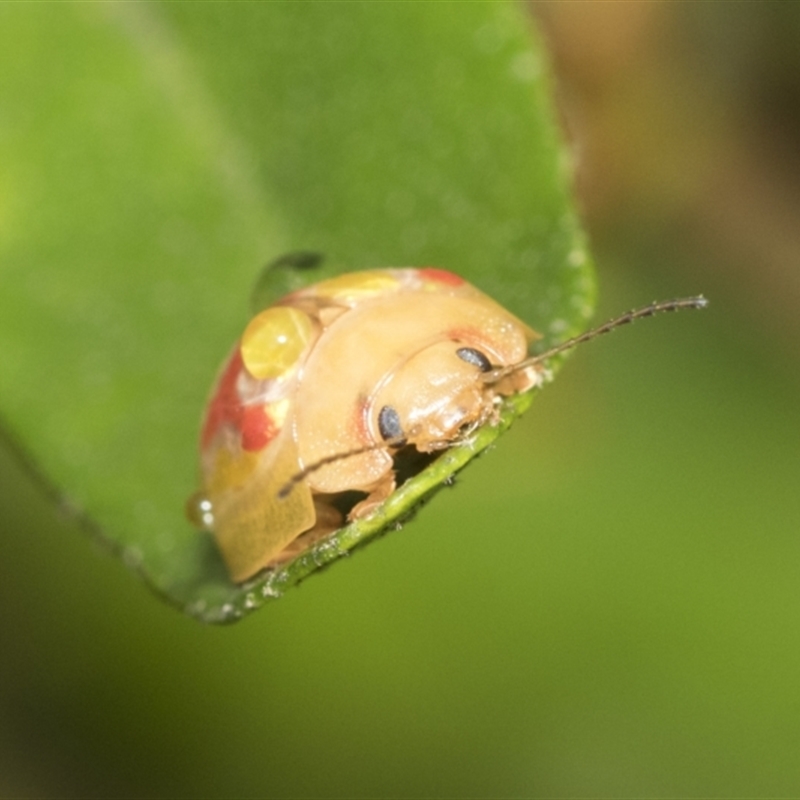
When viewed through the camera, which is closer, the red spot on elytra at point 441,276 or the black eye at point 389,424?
the black eye at point 389,424

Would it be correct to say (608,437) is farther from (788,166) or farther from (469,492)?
(788,166)

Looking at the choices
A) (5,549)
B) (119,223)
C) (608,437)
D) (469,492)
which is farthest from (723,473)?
(5,549)

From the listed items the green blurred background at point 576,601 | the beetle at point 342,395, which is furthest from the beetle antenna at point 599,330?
the green blurred background at point 576,601

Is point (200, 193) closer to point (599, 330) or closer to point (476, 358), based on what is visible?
point (476, 358)

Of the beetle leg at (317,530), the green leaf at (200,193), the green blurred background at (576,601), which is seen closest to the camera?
the beetle leg at (317,530)

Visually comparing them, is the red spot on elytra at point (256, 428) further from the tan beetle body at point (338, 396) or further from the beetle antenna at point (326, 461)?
the beetle antenna at point (326, 461)

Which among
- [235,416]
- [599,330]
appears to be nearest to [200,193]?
[235,416]

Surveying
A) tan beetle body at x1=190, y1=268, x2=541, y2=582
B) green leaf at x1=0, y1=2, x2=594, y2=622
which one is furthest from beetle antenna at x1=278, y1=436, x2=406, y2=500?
green leaf at x1=0, y1=2, x2=594, y2=622
